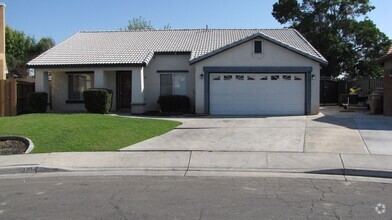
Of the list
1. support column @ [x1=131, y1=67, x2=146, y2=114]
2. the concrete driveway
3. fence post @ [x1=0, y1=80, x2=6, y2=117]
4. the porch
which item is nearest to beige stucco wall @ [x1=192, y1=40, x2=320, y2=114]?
support column @ [x1=131, y1=67, x2=146, y2=114]

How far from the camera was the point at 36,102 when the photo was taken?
2358 cm

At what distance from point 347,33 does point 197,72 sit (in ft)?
77.2

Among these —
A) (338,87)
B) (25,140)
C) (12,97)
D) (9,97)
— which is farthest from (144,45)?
(338,87)

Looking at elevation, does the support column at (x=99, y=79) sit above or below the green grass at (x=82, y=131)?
above

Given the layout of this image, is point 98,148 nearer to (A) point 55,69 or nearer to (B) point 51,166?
(B) point 51,166

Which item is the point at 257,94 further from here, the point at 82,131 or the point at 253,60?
the point at 82,131

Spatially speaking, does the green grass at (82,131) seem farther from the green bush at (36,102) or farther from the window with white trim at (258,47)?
the window with white trim at (258,47)

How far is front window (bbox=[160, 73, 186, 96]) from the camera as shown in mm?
25531

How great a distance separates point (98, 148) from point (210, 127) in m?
5.48

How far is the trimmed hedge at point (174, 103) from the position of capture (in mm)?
24203

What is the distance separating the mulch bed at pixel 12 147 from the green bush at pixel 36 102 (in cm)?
993

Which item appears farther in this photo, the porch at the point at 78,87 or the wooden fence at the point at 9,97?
the porch at the point at 78,87

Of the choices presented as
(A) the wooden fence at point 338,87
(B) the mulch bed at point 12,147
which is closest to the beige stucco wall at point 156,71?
(A) the wooden fence at point 338,87

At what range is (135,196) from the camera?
7871mm
